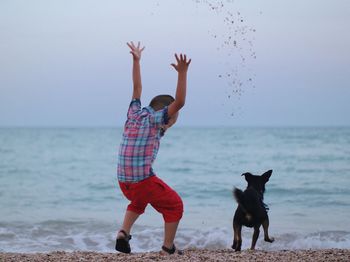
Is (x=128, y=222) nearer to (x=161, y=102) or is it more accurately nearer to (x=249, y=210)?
(x=161, y=102)

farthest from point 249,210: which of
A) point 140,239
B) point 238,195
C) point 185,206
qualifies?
point 185,206

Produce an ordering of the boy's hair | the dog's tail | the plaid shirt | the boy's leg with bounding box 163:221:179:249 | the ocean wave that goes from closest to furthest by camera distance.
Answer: the plaid shirt
the boy's hair
the boy's leg with bounding box 163:221:179:249
the dog's tail
the ocean wave

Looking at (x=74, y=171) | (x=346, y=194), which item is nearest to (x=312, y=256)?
(x=346, y=194)

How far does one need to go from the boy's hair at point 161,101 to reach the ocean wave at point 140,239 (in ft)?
12.2

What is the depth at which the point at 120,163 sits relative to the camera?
19.0ft

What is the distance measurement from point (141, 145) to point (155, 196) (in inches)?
19.3

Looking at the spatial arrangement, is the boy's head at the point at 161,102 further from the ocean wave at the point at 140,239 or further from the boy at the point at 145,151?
the ocean wave at the point at 140,239

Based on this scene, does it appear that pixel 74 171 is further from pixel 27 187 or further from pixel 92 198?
pixel 92 198

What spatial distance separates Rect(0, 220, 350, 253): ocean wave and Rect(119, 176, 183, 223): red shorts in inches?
126

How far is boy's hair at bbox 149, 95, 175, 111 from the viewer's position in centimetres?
584

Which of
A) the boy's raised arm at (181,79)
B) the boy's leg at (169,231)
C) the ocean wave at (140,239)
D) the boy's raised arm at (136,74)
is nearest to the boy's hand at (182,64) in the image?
the boy's raised arm at (181,79)

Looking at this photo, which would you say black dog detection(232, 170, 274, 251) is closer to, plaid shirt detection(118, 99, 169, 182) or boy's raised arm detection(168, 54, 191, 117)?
plaid shirt detection(118, 99, 169, 182)

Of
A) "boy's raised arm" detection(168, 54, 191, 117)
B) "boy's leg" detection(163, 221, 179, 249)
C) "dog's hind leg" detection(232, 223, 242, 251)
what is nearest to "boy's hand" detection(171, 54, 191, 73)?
"boy's raised arm" detection(168, 54, 191, 117)

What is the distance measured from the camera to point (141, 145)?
572cm
